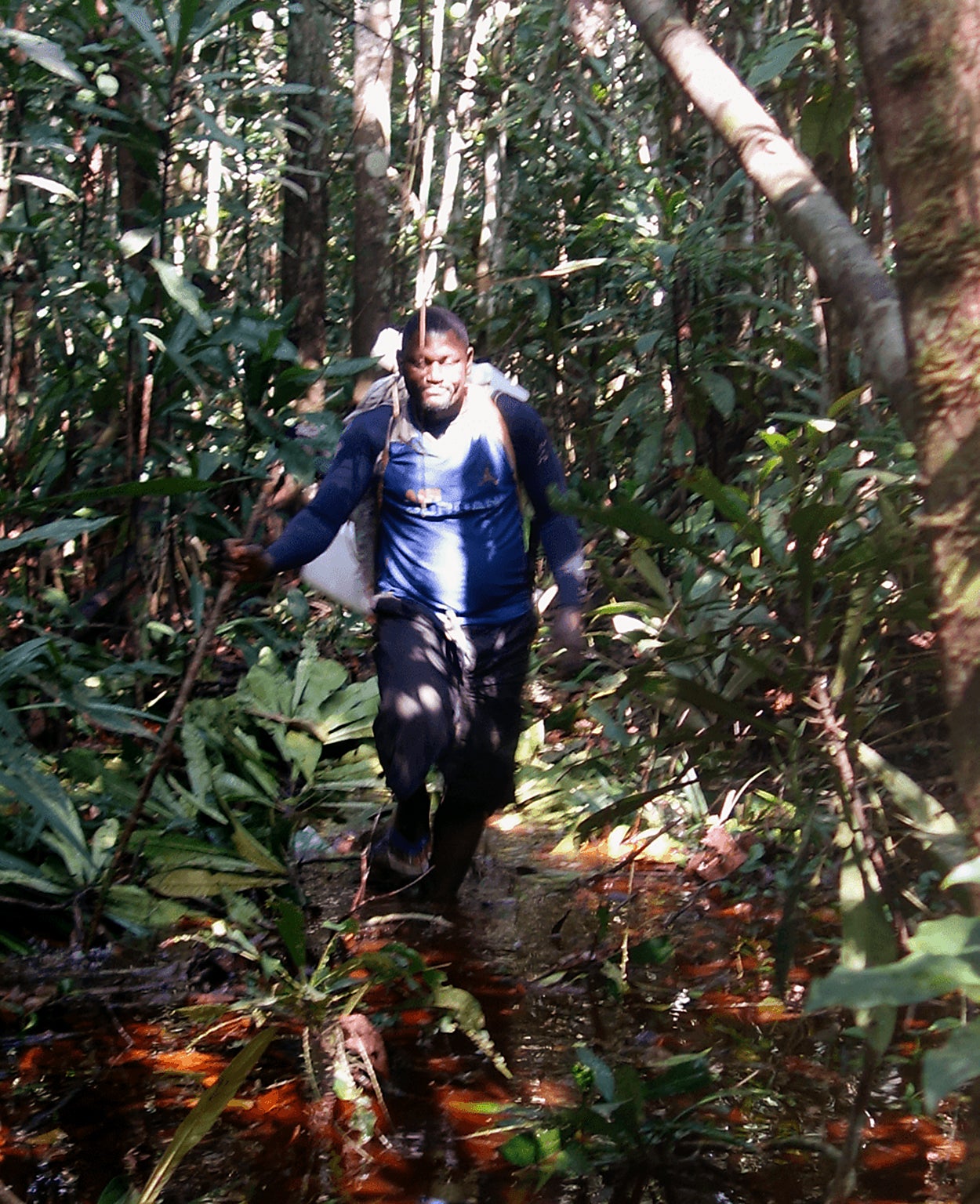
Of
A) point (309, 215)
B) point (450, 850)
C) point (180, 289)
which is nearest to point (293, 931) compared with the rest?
point (450, 850)

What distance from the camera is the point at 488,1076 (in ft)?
9.96

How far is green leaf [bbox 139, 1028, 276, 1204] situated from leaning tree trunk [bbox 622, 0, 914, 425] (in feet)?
4.87

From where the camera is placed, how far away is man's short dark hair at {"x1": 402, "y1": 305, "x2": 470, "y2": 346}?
4.13 m

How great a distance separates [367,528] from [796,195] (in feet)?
8.49

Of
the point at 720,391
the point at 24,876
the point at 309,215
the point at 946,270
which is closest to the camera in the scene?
the point at 946,270

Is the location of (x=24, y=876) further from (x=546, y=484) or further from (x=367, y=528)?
(x=546, y=484)

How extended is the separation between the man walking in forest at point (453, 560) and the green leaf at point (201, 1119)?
1.79 metres

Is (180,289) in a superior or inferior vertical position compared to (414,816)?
superior

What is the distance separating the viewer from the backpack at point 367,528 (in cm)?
432

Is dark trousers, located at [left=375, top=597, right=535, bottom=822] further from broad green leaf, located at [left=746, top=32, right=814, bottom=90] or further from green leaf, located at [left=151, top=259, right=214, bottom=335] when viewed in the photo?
broad green leaf, located at [left=746, top=32, right=814, bottom=90]

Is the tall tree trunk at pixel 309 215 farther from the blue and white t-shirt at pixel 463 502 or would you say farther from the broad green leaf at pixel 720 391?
the blue and white t-shirt at pixel 463 502

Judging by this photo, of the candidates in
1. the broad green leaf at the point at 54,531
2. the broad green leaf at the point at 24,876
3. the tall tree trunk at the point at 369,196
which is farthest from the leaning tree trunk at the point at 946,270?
the tall tree trunk at the point at 369,196

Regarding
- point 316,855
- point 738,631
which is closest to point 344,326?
point 316,855

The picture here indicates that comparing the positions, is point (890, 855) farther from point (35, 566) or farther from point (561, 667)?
point (35, 566)
